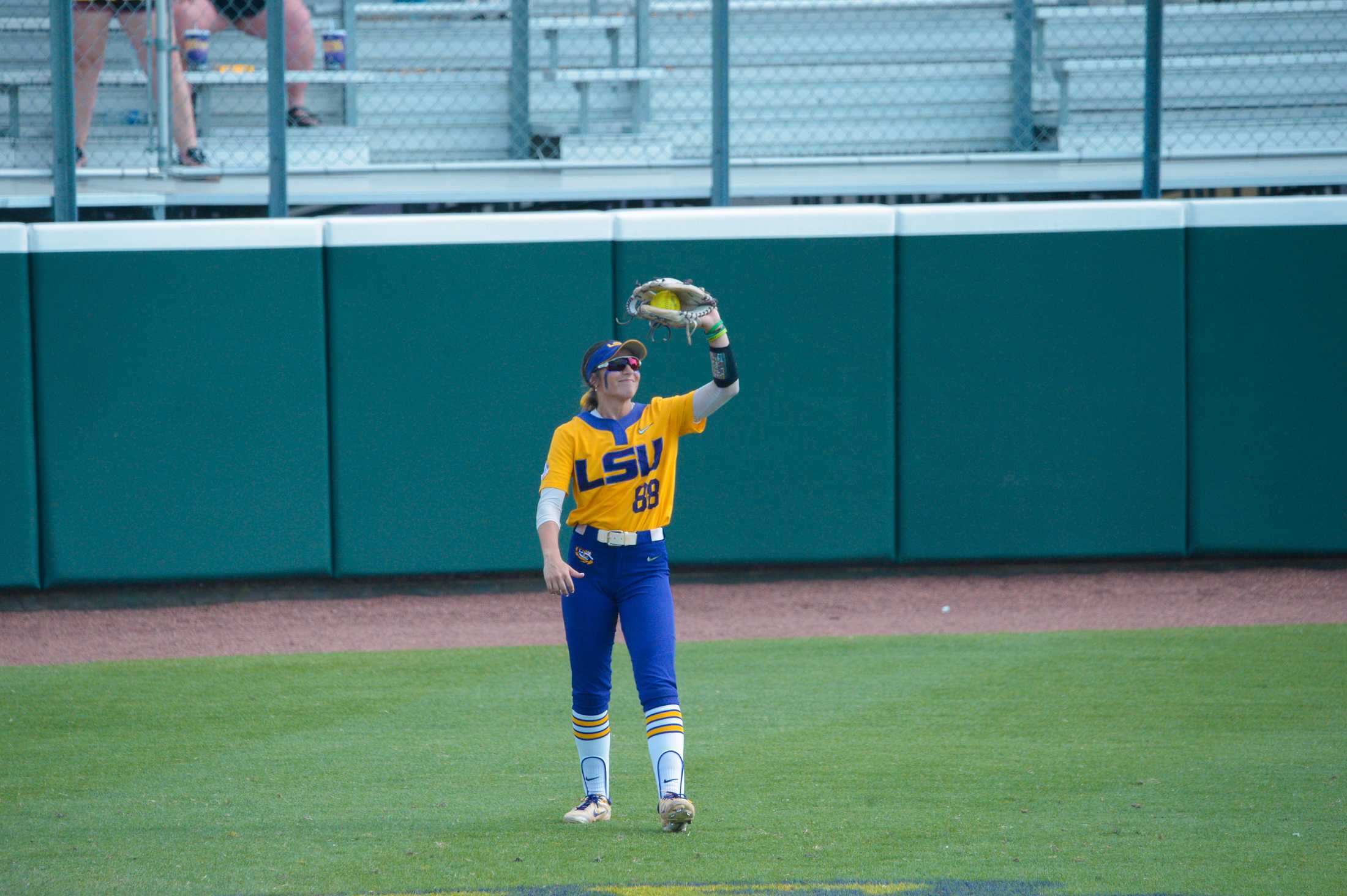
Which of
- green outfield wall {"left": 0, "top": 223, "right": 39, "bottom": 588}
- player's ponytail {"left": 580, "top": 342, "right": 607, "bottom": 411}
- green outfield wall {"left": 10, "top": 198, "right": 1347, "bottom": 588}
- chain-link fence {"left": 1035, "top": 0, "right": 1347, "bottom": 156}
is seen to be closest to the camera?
player's ponytail {"left": 580, "top": 342, "right": 607, "bottom": 411}

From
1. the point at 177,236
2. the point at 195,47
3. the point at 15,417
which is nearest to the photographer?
the point at 15,417

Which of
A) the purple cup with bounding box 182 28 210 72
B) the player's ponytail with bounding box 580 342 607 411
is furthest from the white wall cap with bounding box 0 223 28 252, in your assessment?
Result: the player's ponytail with bounding box 580 342 607 411

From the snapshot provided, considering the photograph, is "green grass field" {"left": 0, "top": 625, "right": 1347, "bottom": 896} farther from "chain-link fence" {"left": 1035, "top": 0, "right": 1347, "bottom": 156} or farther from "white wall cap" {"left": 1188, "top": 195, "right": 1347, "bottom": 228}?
"chain-link fence" {"left": 1035, "top": 0, "right": 1347, "bottom": 156}

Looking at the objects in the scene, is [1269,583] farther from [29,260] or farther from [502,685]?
[29,260]

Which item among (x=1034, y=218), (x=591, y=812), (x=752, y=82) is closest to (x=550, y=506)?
(x=591, y=812)

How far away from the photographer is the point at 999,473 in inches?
332

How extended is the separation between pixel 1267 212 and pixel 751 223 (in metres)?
3.05

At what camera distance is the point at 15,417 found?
306 inches

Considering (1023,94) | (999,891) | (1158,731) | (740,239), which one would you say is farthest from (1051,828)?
(1023,94)

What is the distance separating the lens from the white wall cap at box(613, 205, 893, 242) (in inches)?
326

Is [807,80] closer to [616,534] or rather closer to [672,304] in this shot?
[672,304]

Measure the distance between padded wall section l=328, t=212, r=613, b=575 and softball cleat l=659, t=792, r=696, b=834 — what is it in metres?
4.17

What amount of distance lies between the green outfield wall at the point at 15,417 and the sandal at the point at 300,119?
10.1 feet

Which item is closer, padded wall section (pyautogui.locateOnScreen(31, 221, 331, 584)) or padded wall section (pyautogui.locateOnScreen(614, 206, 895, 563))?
padded wall section (pyautogui.locateOnScreen(31, 221, 331, 584))
